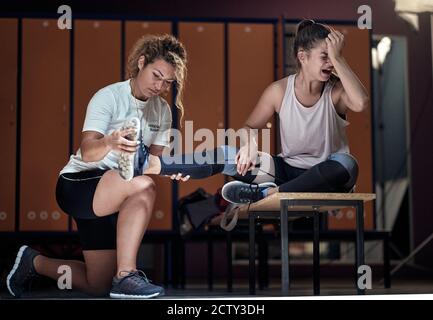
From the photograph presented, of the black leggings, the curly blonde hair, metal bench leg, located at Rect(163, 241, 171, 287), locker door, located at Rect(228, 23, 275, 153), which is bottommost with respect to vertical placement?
metal bench leg, located at Rect(163, 241, 171, 287)

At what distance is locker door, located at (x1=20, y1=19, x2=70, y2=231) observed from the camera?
4.66 meters

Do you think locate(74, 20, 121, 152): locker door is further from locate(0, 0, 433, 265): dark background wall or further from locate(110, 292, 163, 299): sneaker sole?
locate(110, 292, 163, 299): sneaker sole

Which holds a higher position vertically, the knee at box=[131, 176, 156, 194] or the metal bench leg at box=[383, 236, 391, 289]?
the knee at box=[131, 176, 156, 194]

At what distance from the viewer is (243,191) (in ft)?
10.0

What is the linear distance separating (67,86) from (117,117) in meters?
1.72

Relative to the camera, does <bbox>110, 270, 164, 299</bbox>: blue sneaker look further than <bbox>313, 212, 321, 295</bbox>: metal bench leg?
No

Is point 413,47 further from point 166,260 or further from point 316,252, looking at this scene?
point 316,252

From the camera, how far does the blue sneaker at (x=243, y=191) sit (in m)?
3.05

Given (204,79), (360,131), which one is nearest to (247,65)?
(204,79)

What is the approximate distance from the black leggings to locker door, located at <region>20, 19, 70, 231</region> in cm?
182

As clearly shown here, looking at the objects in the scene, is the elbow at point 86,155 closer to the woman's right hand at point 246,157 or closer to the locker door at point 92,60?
the woman's right hand at point 246,157

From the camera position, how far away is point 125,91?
3.16m

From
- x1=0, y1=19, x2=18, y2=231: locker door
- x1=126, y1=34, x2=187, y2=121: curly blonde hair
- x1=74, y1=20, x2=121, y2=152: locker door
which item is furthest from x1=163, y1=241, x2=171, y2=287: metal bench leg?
x1=126, y1=34, x2=187, y2=121: curly blonde hair
